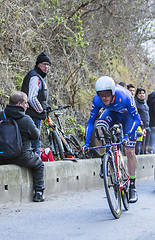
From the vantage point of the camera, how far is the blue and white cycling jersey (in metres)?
6.64

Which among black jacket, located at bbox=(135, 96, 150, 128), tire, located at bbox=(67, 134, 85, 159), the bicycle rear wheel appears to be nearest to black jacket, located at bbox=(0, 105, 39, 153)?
the bicycle rear wheel

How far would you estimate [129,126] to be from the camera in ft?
23.4

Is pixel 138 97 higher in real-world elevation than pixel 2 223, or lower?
higher

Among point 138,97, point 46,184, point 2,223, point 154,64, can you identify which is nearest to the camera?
point 2,223

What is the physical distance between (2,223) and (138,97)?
6971 millimetres

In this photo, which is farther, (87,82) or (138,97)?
(87,82)

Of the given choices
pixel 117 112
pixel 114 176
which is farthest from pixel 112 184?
pixel 117 112

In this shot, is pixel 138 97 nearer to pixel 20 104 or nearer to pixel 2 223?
pixel 20 104

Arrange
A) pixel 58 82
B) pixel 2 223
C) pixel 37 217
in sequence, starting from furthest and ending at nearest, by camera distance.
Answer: pixel 58 82 < pixel 37 217 < pixel 2 223

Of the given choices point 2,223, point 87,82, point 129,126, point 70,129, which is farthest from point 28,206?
point 87,82

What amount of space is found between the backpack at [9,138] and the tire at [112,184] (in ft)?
4.90

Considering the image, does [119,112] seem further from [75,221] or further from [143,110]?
[143,110]

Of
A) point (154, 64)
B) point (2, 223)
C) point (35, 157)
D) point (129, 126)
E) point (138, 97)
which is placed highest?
point (154, 64)

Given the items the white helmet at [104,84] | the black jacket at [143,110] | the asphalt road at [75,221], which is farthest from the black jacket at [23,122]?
the black jacket at [143,110]
